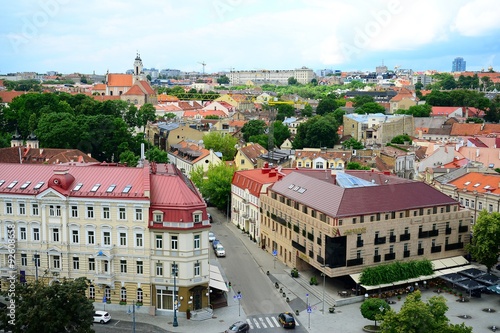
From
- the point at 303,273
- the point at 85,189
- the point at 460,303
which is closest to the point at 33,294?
the point at 85,189

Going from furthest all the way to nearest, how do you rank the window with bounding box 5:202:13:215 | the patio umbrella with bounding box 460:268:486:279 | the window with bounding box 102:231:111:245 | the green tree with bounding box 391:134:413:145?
1. the green tree with bounding box 391:134:413:145
2. the patio umbrella with bounding box 460:268:486:279
3. the window with bounding box 5:202:13:215
4. the window with bounding box 102:231:111:245

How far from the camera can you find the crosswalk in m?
44.7

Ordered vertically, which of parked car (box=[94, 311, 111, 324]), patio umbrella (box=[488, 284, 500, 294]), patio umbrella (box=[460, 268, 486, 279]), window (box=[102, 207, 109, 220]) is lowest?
parked car (box=[94, 311, 111, 324])

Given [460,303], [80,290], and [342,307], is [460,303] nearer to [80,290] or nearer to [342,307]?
[342,307]

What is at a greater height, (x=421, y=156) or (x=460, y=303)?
(x=421, y=156)

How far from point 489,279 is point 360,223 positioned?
12028mm

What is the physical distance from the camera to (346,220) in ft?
164

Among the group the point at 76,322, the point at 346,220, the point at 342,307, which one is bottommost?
the point at 342,307

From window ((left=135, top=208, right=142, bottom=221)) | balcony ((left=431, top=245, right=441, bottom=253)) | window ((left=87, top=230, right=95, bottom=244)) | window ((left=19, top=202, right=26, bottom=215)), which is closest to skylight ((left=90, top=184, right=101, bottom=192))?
window ((left=87, top=230, right=95, bottom=244))

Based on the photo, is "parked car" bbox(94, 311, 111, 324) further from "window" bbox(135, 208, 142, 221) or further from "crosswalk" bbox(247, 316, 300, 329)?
"crosswalk" bbox(247, 316, 300, 329)

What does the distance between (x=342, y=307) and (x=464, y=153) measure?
52.5 m

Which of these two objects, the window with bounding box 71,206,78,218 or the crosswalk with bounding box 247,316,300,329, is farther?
the window with bounding box 71,206,78,218

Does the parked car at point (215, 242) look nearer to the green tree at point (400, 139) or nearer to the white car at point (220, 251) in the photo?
the white car at point (220, 251)

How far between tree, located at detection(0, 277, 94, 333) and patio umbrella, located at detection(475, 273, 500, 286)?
32494 mm
